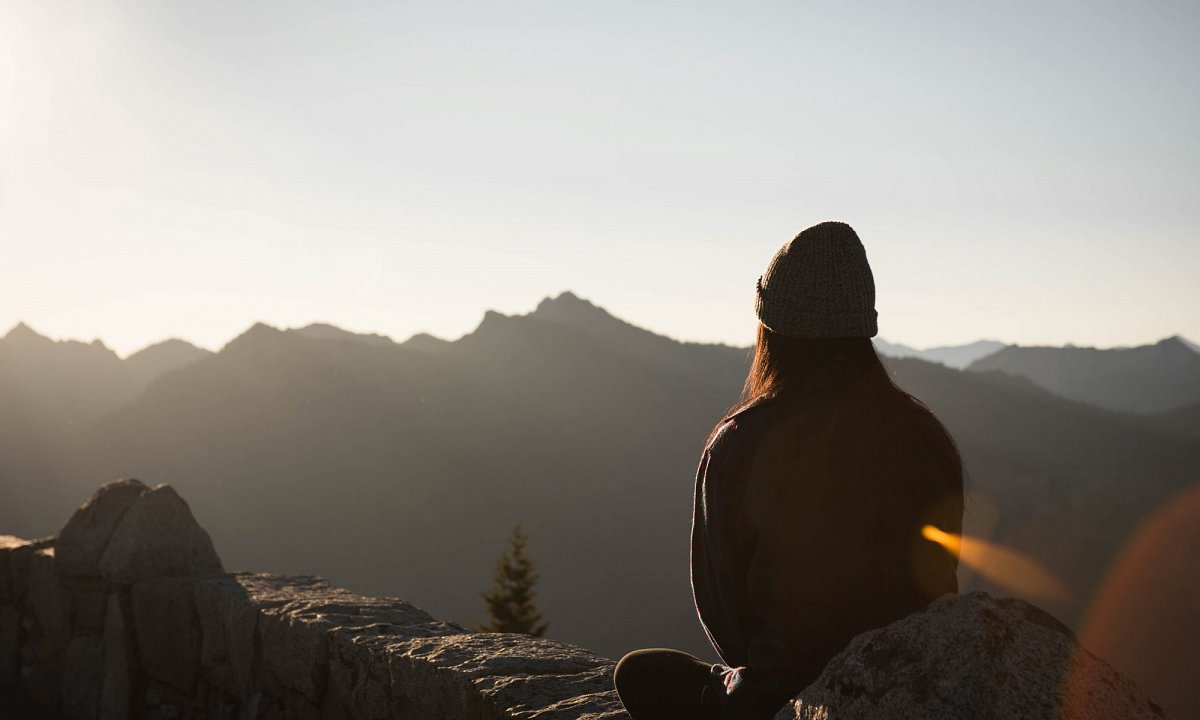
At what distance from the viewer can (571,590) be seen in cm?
8600

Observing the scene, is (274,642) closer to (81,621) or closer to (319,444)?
(81,621)

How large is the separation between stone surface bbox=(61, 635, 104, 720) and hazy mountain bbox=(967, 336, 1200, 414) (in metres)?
165

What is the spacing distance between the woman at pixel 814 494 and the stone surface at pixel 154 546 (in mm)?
3652

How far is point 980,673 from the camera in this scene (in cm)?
123

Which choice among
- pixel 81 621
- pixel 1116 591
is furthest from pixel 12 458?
pixel 1116 591

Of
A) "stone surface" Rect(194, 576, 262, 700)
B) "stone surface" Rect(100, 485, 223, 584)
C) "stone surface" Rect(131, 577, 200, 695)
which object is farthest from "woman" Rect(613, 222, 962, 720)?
"stone surface" Rect(100, 485, 223, 584)

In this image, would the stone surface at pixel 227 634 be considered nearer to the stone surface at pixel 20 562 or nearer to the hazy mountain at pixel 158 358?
the stone surface at pixel 20 562

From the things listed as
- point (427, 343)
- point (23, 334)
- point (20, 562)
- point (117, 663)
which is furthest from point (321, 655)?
point (23, 334)

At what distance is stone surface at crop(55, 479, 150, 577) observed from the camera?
187 inches

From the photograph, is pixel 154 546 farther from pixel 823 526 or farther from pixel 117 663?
pixel 823 526

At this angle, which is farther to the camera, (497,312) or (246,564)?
(497,312)

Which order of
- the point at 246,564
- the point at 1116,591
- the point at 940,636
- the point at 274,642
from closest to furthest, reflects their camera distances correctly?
1. the point at 940,636
2. the point at 274,642
3. the point at 246,564
4. the point at 1116,591

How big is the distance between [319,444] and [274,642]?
101m

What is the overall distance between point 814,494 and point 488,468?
101670mm
